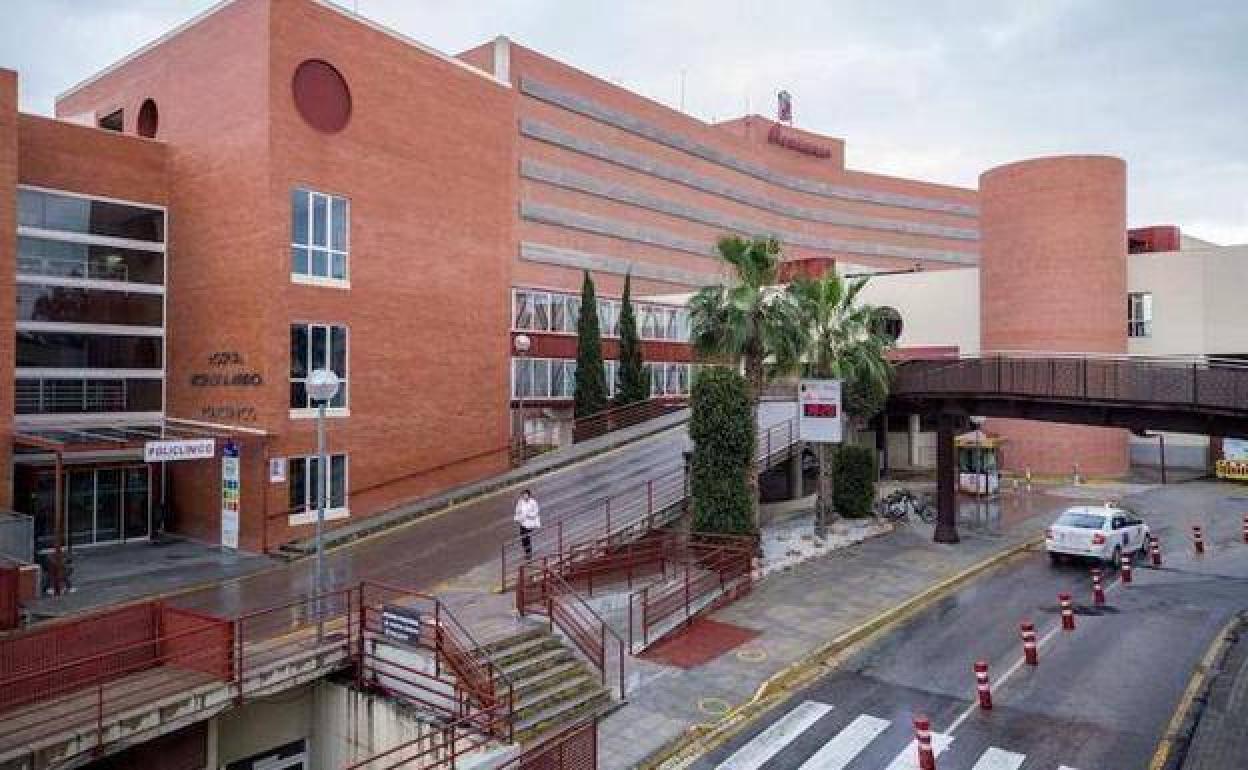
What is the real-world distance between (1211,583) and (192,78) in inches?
1296

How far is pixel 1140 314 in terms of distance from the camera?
153ft

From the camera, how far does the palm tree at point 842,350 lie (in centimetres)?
2730

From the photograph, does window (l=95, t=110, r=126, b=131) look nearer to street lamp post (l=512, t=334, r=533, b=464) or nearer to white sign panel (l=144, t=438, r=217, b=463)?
white sign panel (l=144, t=438, r=217, b=463)

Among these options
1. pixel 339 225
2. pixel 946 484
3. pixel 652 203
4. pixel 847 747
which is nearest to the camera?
pixel 847 747

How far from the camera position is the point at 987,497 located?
3653 cm

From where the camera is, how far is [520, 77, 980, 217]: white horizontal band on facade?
53.7 m

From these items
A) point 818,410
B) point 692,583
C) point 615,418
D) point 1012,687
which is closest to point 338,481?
point 692,583

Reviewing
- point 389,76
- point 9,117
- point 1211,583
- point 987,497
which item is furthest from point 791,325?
point 9,117

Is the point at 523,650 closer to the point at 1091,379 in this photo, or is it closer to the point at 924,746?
the point at 924,746

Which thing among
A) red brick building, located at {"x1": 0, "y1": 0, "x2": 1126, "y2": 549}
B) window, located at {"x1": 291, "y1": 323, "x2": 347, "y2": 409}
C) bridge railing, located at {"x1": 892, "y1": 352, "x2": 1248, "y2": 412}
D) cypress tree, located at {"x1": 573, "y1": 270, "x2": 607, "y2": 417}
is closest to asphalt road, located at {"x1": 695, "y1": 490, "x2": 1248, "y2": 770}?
bridge railing, located at {"x1": 892, "y1": 352, "x2": 1248, "y2": 412}

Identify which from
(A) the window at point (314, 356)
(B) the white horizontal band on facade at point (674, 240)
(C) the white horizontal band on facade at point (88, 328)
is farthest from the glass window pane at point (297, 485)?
(B) the white horizontal band on facade at point (674, 240)

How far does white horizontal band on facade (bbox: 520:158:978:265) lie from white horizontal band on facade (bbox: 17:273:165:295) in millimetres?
27545

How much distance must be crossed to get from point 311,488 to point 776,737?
1657 centimetres

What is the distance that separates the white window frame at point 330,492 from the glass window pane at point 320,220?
6416mm
